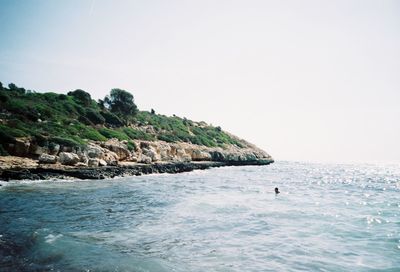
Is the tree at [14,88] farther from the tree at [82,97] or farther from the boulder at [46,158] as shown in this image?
the boulder at [46,158]

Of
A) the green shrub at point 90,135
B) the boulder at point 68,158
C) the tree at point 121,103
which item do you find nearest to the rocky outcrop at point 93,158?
the boulder at point 68,158

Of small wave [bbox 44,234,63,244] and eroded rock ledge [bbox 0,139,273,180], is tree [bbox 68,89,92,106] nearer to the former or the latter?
eroded rock ledge [bbox 0,139,273,180]

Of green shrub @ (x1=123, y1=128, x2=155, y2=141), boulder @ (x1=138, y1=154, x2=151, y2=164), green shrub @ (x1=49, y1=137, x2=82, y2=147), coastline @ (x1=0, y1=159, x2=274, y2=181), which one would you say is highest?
green shrub @ (x1=123, y1=128, x2=155, y2=141)

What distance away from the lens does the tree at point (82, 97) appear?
63.4 metres

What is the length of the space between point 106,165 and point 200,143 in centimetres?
3876

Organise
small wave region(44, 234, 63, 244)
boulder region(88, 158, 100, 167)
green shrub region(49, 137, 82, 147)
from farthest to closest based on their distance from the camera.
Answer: boulder region(88, 158, 100, 167) → green shrub region(49, 137, 82, 147) → small wave region(44, 234, 63, 244)

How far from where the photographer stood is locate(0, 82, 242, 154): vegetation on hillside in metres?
33.5

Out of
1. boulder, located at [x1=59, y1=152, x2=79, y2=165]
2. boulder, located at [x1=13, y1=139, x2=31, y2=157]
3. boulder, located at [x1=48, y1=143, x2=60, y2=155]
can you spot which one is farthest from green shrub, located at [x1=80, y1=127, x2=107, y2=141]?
boulder, located at [x1=13, y1=139, x2=31, y2=157]

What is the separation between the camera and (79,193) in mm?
21938

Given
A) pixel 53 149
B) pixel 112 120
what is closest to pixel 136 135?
pixel 112 120

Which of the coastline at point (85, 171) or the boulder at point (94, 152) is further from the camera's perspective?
the boulder at point (94, 152)

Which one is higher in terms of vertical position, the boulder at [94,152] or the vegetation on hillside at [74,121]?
the vegetation on hillside at [74,121]

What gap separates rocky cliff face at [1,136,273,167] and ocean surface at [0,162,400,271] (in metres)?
10.3

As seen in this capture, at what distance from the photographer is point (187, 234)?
502 inches
